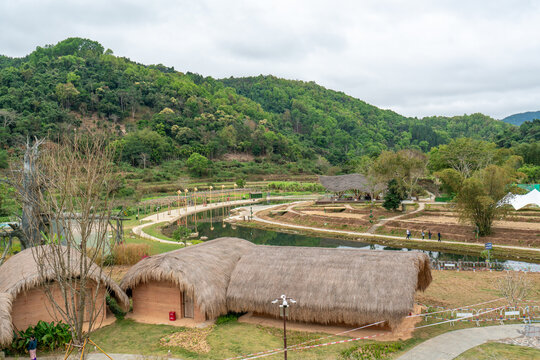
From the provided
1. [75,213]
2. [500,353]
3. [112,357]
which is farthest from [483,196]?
[75,213]

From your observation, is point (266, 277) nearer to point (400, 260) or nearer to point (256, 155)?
point (400, 260)

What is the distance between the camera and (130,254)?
76.9ft

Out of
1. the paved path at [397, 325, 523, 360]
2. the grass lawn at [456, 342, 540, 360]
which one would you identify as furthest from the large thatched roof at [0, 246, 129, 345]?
the grass lawn at [456, 342, 540, 360]

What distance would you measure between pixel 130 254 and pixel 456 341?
17695mm

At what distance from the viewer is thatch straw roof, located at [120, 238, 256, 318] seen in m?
14.8

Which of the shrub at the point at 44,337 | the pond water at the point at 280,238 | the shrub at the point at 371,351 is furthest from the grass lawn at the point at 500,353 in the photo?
the pond water at the point at 280,238

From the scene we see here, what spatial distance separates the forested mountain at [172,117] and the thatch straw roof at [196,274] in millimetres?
40883

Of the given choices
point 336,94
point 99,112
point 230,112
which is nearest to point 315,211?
point 99,112

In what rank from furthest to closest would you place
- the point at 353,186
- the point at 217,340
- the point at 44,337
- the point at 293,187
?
the point at 293,187 < the point at 353,186 < the point at 217,340 < the point at 44,337

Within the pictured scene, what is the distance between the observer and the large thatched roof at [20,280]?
12.2 m

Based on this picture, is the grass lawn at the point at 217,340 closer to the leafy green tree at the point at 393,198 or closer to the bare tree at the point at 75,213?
the bare tree at the point at 75,213

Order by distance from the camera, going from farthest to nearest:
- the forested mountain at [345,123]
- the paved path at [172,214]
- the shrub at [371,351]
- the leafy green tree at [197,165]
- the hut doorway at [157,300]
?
1. the forested mountain at [345,123]
2. the leafy green tree at [197,165]
3. the paved path at [172,214]
4. the hut doorway at [157,300]
5. the shrub at [371,351]

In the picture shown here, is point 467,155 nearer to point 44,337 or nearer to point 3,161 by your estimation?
point 44,337

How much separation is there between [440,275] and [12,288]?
66.4ft
